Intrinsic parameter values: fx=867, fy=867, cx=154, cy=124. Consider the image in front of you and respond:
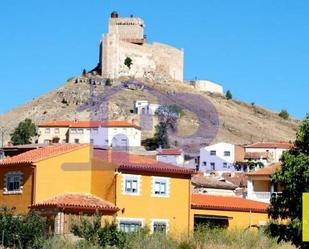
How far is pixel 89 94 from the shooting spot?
13375 cm

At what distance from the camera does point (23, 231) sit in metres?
29.9

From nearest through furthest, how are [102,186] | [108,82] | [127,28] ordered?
→ [102,186] → [108,82] → [127,28]

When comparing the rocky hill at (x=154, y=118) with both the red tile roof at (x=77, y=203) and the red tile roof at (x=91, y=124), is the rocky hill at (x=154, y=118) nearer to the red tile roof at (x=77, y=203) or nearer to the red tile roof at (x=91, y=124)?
the red tile roof at (x=91, y=124)

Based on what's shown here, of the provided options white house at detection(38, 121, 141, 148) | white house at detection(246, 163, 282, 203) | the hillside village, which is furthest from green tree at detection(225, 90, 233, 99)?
white house at detection(246, 163, 282, 203)

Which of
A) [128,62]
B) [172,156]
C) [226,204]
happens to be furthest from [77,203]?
[128,62]

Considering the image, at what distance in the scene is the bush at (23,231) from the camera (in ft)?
96.1

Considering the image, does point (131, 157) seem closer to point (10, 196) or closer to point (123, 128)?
point (10, 196)

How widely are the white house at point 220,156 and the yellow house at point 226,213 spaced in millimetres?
56414

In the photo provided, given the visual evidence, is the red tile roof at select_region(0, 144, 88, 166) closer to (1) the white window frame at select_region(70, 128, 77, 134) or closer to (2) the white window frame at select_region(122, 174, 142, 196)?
(2) the white window frame at select_region(122, 174, 142, 196)

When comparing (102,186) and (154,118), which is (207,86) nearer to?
(154,118)

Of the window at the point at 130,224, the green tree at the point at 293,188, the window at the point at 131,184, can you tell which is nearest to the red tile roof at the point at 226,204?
the window at the point at 131,184

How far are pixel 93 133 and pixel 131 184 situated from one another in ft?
231

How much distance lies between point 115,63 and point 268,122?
32.0 metres

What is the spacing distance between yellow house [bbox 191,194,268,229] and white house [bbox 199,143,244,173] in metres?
56.4
